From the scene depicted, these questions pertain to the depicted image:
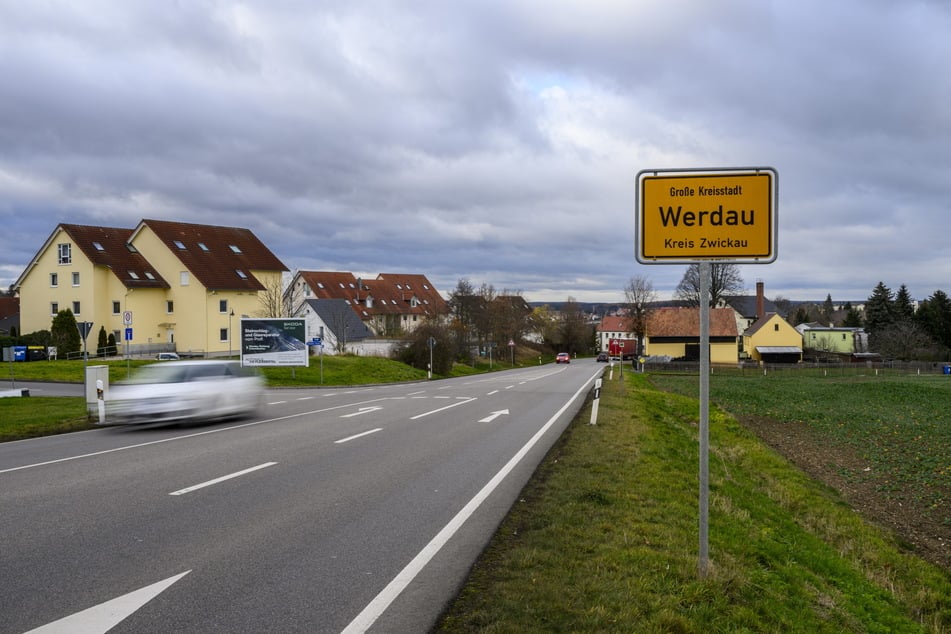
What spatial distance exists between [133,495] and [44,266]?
180 ft

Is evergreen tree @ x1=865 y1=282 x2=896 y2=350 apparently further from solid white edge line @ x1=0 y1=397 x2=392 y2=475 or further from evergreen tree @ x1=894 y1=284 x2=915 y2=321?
solid white edge line @ x1=0 y1=397 x2=392 y2=475

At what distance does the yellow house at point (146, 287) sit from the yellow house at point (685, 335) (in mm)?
43640

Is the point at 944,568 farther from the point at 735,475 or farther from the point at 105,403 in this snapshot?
the point at 105,403

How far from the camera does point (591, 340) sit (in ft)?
384

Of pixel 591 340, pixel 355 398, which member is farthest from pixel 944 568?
pixel 591 340

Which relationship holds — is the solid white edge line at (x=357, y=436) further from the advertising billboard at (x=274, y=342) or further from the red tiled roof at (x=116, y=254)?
the red tiled roof at (x=116, y=254)

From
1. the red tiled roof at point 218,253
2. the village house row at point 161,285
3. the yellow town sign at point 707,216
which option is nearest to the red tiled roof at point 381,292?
the village house row at point 161,285

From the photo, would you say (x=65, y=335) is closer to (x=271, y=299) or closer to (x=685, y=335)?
(x=271, y=299)

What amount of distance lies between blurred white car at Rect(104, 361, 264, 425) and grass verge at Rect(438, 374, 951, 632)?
829 centimetres

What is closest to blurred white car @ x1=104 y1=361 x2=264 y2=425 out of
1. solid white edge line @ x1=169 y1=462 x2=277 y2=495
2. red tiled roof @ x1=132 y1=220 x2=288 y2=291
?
solid white edge line @ x1=169 y1=462 x2=277 y2=495

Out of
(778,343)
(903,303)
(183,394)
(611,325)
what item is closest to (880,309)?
(903,303)

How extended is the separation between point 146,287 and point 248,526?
52.0m

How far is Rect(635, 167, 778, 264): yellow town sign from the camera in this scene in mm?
5035

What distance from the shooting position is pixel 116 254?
54.1 m
